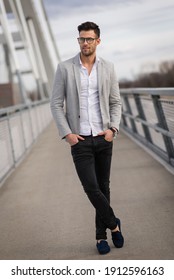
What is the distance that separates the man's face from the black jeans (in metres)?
0.59

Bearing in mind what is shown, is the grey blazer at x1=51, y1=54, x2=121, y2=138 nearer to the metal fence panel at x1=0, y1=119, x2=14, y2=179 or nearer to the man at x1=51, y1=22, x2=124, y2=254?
the man at x1=51, y1=22, x2=124, y2=254

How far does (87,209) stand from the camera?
5.99 meters

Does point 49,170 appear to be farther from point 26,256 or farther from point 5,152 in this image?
point 26,256

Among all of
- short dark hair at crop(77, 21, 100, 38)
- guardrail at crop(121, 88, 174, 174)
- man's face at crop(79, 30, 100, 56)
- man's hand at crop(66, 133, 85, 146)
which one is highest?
short dark hair at crop(77, 21, 100, 38)

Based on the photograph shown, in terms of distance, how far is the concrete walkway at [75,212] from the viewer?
455 cm

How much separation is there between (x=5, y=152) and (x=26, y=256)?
14.1ft

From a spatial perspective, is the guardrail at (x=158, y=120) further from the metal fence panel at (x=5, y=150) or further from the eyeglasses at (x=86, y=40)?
the eyeglasses at (x=86, y=40)

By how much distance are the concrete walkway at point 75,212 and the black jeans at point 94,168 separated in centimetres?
25

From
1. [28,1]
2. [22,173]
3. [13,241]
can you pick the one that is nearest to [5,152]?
[22,173]

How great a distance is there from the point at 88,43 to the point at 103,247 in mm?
1450

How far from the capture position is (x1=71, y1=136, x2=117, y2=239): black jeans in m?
4.25

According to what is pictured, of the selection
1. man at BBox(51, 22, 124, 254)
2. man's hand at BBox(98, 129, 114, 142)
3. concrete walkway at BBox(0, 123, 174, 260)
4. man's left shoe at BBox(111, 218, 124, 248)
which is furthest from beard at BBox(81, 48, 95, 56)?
concrete walkway at BBox(0, 123, 174, 260)

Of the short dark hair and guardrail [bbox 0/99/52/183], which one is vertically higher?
the short dark hair

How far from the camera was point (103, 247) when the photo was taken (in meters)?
4.36
